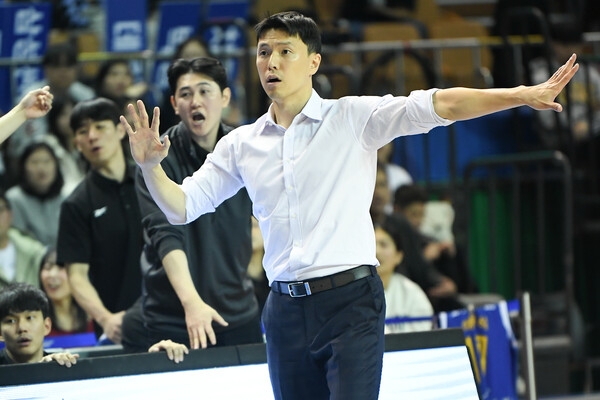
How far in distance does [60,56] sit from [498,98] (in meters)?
5.43

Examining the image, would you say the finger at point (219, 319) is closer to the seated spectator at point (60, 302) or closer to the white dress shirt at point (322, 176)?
the white dress shirt at point (322, 176)

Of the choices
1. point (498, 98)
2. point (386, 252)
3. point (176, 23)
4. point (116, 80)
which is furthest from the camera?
point (176, 23)

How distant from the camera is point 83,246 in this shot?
5.75 m

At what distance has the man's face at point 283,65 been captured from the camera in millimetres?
4059

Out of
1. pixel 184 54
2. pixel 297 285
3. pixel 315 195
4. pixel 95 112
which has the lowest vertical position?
pixel 297 285

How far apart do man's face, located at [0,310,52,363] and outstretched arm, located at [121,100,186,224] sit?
4.21 ft

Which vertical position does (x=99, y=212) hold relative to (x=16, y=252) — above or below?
above

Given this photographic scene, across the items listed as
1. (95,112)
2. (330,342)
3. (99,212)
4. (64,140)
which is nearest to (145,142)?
(330,342)

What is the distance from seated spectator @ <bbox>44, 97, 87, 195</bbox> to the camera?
8258 mm

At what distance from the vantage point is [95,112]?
5.99 m

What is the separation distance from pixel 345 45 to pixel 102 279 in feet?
14.2

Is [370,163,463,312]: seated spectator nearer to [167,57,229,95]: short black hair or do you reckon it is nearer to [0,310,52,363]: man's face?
[167,57,229,95]: short black hair

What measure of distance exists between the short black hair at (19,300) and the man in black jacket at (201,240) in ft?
1.64

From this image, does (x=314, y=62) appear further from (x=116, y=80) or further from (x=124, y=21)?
(x=124, y=21)
